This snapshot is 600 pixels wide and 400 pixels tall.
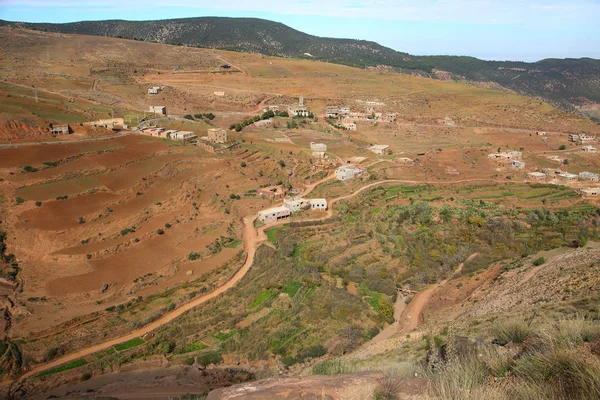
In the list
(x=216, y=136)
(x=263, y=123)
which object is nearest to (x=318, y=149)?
(x=216, y=136)

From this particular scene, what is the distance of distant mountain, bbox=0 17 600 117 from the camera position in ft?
396

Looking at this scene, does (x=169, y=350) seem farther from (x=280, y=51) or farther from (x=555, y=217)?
(x=280, y=51)

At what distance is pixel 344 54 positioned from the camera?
141250 mm

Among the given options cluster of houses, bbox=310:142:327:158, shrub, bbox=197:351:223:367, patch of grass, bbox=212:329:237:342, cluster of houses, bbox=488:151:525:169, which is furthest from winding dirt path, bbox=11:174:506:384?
cluster of houses, bbox=488:151:525:169

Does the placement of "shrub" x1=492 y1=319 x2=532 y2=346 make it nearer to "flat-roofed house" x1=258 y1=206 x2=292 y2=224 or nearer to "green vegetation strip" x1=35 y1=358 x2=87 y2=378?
"green vegetation strip" x1=35 y1=358 x2=87 y2=378

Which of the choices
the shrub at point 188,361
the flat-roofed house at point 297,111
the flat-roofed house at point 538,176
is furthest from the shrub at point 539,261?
the flat-roofed house at point 297,111

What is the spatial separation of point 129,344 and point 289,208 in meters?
13.0

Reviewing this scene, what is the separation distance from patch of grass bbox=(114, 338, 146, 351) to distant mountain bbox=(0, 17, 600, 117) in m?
107

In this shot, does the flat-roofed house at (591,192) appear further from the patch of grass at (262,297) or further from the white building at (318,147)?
the patch of grass at (262,297)

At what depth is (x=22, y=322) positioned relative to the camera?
1609 centimetres

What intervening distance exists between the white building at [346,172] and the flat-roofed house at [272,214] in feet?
26.3

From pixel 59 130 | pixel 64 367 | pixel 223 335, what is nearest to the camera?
pixel 64 367

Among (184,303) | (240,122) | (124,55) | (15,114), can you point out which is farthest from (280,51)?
(184,303)

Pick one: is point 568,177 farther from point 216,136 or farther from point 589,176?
point 216,136
